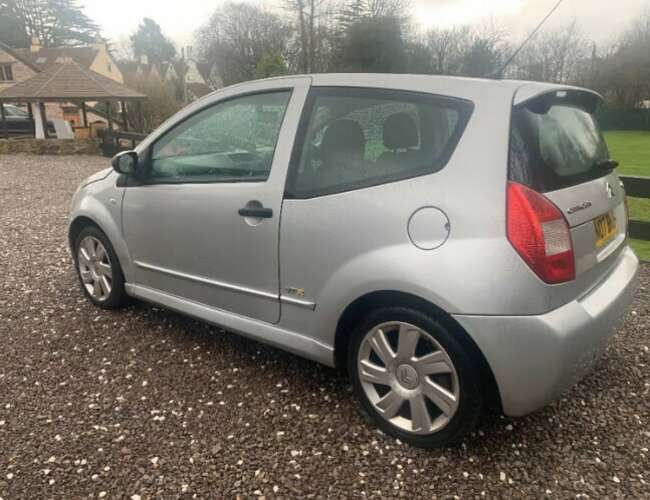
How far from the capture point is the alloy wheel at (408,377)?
7.73ft

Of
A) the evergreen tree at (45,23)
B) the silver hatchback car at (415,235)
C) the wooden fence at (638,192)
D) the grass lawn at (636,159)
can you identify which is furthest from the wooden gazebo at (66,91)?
the evergreen tree at (45,23)

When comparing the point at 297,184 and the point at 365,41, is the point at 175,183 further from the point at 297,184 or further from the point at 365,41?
the point at 365,41

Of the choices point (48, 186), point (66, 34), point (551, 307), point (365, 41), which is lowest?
point (48, 186)

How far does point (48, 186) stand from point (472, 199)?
12337 mm

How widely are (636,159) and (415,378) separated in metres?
20.6

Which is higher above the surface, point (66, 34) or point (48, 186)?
point (66, 34)

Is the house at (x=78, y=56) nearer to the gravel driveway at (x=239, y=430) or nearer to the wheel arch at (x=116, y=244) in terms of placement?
the wheel arch at (x=116, y=244)

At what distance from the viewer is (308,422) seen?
8.96ft

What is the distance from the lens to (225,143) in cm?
323

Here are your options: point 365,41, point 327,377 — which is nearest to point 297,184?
point 327,377

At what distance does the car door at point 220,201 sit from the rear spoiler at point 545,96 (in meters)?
1.12

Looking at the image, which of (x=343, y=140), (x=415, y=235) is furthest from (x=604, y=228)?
(x=343, y=140)

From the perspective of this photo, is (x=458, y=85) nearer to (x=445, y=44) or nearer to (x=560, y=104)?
(x=560, y=104)

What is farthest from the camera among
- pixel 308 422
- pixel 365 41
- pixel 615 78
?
pixel 615 78
